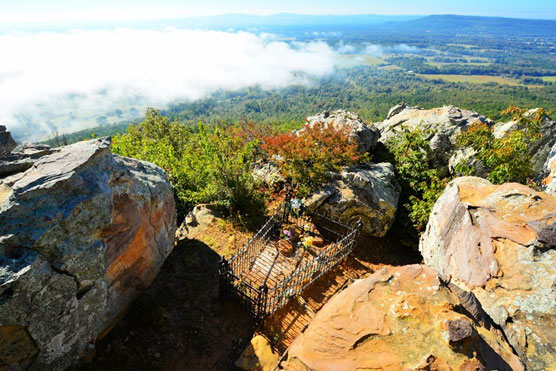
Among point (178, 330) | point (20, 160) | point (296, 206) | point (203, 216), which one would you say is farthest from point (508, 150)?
point (20, 160)

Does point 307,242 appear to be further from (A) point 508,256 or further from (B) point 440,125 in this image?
(B) point 440,125

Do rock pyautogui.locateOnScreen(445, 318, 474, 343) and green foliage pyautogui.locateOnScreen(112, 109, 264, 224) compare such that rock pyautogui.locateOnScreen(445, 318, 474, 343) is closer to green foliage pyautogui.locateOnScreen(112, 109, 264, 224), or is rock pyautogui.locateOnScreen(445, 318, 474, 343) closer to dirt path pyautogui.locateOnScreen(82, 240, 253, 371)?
dirt path pyautogui.locateOnScreen(82, 240, 253, 371)

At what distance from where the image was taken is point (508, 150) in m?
10.1

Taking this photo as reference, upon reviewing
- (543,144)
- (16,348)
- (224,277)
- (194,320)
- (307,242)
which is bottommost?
(194,320)

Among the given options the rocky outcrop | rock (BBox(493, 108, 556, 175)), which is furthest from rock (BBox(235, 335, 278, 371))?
rock (BBox(493, 108, 556, 175))

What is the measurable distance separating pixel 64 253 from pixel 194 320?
3.97 meters

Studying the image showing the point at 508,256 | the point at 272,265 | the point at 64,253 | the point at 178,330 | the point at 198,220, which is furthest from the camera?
the point at 198,220

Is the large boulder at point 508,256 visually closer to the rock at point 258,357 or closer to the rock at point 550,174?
the rock at point 550,174

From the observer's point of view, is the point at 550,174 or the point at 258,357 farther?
the point at 550,174

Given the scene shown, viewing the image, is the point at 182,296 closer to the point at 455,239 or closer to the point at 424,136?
the point at 455,239

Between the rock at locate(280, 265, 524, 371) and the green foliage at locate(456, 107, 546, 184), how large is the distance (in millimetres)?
7598

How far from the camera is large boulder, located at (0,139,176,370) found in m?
4.40

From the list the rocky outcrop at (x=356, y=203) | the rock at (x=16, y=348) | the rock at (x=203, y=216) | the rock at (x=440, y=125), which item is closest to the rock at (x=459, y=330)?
the rock at (x=16, y=348)

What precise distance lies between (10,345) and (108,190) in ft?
9.02
